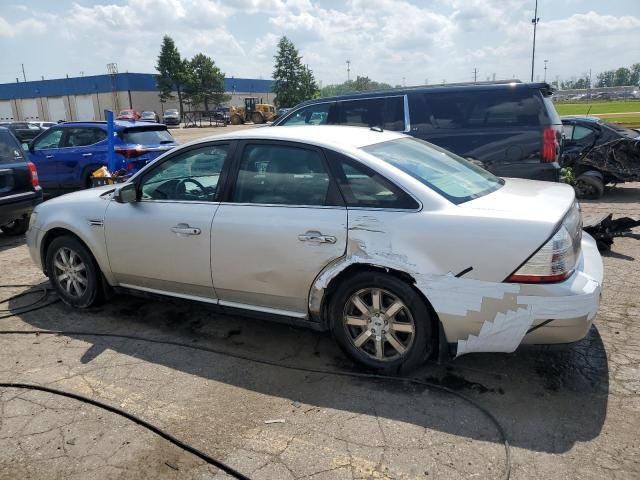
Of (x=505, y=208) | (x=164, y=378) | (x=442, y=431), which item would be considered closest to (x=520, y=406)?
(x=442, y=431)

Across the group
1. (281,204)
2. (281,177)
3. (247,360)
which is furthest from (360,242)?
(247,360)

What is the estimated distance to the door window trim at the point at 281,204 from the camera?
3469mm

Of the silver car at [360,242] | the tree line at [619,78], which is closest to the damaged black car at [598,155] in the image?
the silver car at [360,242]

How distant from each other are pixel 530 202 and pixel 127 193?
3099 mm

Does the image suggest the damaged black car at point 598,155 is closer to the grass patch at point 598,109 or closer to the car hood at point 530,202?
the car hood at point 530,202

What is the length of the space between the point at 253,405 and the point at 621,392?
2268 millimetres

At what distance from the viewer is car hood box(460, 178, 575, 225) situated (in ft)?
10.1

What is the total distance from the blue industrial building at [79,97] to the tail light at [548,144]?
65.3 meters

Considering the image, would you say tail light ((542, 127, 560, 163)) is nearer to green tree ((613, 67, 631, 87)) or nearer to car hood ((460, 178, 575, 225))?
car hood ((460, 178, 575, 225))

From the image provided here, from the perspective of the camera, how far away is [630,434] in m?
2.76

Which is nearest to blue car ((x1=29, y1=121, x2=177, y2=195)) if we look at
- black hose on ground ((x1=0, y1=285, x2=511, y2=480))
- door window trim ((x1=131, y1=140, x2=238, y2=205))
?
door window trim ((x1=131, y1=140, x2=238, y2=205))

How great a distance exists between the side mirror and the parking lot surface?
1.11 meters

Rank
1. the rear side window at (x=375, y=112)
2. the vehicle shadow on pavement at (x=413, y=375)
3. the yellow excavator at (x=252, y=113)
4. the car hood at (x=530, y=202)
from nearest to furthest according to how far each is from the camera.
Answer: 1. the vehicle shadow on pavement at (x=413, y=375)
2. the car hood at (x=530, y=202)
3. the rear side window at (x=375, y=112)
4. the yellow excavator at (x=252, y=113)

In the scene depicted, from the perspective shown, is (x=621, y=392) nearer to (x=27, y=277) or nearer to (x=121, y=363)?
(x=121, y=363)
